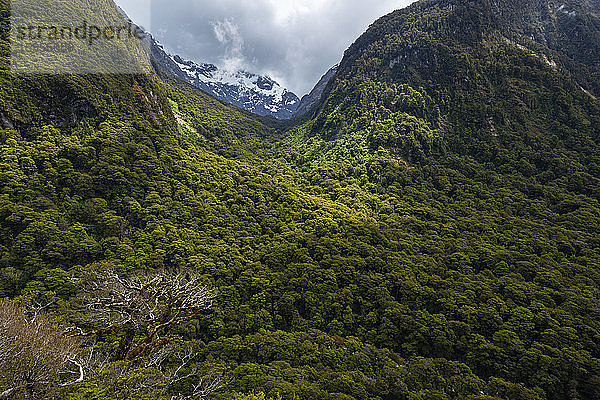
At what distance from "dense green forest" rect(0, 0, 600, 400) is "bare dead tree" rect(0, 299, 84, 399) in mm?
87

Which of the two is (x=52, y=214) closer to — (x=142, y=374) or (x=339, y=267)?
(x=142, y=374)

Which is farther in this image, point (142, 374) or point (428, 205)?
point (428, 205)

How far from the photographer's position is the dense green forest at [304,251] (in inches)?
768

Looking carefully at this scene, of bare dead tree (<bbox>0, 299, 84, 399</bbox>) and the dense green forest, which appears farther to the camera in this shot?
the dense green forest

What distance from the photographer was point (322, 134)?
116375 millimetres

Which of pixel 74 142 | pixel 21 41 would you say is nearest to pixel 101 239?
pixel 74 142

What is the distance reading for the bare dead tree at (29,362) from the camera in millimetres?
10859

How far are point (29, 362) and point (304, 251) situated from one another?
41159 millimetres

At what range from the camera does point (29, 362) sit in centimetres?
1173

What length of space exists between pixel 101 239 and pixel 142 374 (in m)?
35.1

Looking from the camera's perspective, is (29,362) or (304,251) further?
(304,251)

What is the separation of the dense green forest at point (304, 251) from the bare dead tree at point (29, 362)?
9cm

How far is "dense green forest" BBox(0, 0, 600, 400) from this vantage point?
19500mm

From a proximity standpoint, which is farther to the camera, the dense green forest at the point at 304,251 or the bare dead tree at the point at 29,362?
the dense green forest at the point at 304,251
